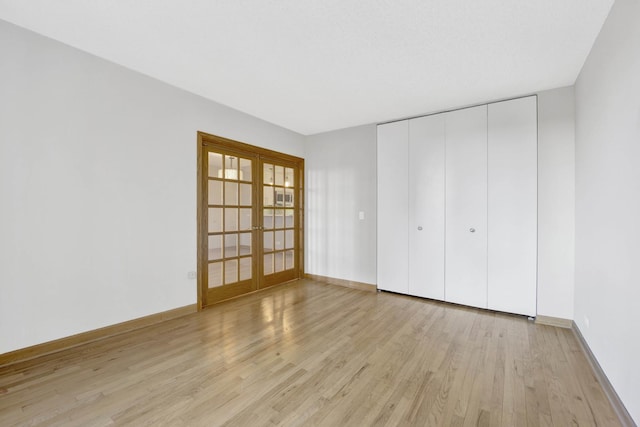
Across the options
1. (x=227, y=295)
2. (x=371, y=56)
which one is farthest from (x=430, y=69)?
(x=227, y=295)

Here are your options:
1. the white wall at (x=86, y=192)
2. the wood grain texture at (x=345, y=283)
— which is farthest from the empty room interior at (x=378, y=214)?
the wood grain texture at (x=345, y=283)

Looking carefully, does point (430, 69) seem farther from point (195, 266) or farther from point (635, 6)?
point (195, 266)

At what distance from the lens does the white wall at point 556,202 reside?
9.34 ft

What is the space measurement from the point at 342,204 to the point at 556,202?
2.76 m

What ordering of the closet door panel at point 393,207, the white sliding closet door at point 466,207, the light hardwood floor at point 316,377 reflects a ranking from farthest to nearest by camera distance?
the closet door panel at point 393,207 < the white sliding closet door at point 466,207 < the light hardwood floor at point 316,377

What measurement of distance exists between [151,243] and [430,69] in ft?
11.2

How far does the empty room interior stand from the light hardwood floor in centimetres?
2

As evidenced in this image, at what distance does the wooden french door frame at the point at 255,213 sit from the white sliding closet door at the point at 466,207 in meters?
2.52

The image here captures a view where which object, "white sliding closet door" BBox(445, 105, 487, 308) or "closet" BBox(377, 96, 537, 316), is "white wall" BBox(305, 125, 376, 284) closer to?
"closet" BBox(377, 96, 537, 316)

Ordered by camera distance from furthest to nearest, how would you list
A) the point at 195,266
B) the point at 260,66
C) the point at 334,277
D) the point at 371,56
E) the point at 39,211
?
the point at 334,277, the point at 195,266, the point at 260,66, the point at 371,56, the point at 39,211

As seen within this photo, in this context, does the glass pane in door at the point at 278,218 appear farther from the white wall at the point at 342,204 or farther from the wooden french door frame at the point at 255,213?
the white wall at the point at 342,204

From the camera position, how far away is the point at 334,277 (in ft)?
15.3

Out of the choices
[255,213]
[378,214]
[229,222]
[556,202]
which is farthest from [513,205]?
[229,222]

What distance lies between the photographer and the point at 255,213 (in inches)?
163
